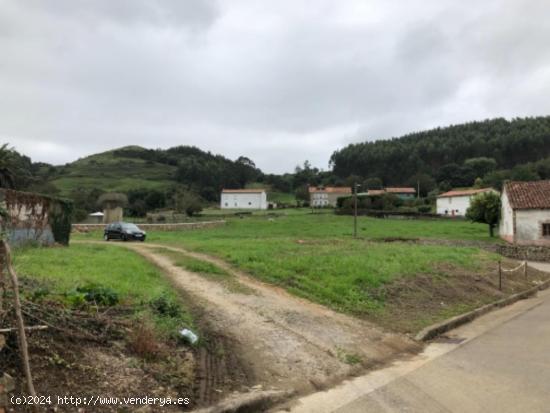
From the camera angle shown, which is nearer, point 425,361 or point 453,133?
point 425,361

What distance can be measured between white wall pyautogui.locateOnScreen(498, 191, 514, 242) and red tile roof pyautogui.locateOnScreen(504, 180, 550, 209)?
2.41 ft

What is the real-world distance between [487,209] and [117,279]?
1934 inches

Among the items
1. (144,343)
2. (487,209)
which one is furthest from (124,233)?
(487,209)

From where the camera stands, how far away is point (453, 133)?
534ft

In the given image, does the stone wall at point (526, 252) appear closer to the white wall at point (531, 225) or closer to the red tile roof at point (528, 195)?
the white wall at point (531, 225)

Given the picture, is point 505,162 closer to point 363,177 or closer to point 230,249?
point 363,177

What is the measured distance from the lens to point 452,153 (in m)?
152

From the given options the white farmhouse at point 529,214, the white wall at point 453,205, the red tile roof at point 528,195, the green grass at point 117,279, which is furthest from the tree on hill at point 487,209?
the green grass at point 117,279

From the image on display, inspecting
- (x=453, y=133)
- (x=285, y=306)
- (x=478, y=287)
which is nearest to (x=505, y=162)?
(x=453, y=133)

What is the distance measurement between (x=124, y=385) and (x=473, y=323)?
436 inches

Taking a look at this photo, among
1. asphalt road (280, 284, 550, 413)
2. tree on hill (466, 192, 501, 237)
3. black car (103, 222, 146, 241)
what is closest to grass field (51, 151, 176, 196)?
black car (103, 222, 146, 241)

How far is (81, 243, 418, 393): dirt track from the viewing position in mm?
8000

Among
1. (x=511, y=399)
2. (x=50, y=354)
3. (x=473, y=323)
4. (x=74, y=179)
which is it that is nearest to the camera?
(x=50, y=354)
